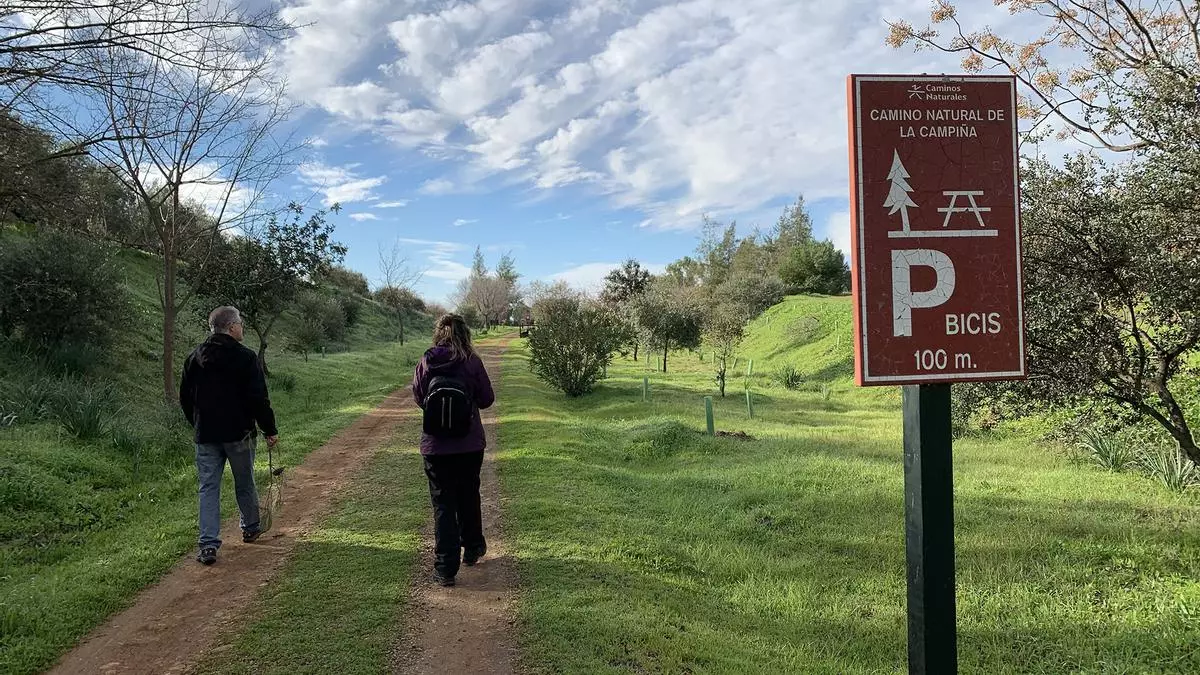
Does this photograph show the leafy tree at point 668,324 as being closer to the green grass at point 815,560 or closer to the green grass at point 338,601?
the green grass at point 815,560

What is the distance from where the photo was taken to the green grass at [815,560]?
355cm

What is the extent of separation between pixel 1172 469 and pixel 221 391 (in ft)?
30.7

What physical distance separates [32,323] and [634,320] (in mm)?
20254

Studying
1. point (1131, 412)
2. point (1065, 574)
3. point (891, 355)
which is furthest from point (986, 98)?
point (1131, 412)

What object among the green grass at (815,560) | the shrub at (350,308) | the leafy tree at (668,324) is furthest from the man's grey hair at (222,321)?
the shrub at (350,308)

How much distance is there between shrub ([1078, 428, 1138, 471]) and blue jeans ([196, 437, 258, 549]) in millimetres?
9097

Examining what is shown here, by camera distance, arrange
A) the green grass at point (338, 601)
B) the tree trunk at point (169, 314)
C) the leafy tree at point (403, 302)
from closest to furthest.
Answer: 1. the green grass at point (338, 601)
2. the tree trunk at point (169, 314)
3. the leafy tree at point (403, 302)

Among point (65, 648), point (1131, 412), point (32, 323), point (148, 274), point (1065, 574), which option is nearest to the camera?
point (65, 648)

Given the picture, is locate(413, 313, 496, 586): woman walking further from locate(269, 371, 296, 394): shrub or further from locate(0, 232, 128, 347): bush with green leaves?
locate(269, 371, 296, 394): shrub

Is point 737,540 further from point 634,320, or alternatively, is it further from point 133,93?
point 634,320


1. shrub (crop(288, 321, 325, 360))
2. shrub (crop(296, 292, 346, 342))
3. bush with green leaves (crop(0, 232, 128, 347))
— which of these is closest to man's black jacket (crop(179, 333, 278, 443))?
bush with green leaves (crop(0, 232, 128, 347))

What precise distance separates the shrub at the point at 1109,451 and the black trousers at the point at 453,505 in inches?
294

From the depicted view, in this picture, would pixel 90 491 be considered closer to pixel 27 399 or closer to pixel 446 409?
pixel 27 399

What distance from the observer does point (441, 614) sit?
3.82m
